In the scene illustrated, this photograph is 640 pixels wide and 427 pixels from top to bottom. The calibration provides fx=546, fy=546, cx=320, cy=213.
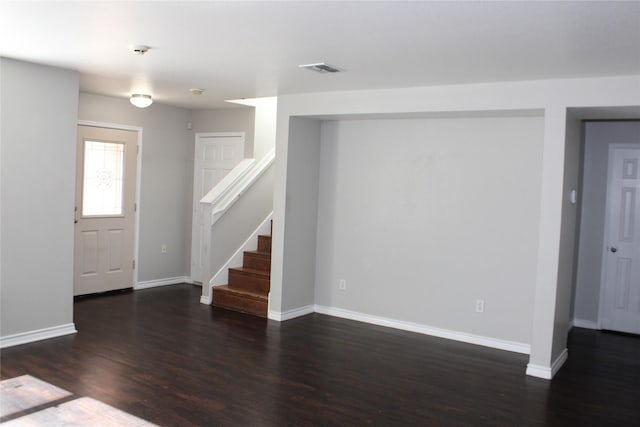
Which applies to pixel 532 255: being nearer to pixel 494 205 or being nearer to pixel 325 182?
pixel 494 205

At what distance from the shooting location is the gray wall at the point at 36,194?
4418 millimetres

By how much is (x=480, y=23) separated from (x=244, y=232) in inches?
176

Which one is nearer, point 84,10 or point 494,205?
point 84,10

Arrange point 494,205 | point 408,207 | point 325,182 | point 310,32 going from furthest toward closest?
1. point 325,182
2. point 408,207
3. point 494,205
4. point 310,32

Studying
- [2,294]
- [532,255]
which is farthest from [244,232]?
[532,255]

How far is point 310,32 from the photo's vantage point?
3.19 metres

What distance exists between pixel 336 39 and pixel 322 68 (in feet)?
2.70

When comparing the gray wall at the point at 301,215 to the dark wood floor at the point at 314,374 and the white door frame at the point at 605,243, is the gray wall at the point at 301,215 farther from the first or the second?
the white door frame at the point at 605,243

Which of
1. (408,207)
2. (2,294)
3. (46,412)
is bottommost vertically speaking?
(46,412)

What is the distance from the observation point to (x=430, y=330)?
5.42m

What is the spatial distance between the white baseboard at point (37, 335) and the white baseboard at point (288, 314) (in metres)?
1.90

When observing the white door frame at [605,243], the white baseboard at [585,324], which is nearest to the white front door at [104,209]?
the white baseboard at [585,324]

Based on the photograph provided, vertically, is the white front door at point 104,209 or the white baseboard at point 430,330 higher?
the white front door at point 104,209

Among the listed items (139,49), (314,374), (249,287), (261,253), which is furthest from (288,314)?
(139,49)
